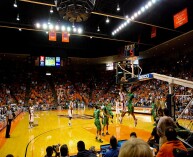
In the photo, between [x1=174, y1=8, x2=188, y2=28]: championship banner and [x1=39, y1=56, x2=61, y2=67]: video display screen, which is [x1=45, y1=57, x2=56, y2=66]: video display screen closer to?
[x1=39, y1=56, x2=61, y2=67]: video display screen

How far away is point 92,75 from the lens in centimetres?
3762

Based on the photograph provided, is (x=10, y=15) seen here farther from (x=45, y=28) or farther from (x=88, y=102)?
(x=88, y=102)

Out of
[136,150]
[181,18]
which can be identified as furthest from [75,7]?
[181,18]

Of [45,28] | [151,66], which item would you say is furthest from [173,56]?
[45,28]

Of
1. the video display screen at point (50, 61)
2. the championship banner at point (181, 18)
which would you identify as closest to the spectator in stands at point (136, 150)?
the championship banner at point (181, 18)

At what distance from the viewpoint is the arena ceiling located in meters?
14.0

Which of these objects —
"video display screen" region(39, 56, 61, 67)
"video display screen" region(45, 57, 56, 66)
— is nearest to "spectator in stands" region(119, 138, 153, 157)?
"video display screen" region(39, 56, 61, 67)

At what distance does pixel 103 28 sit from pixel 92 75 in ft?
60.4

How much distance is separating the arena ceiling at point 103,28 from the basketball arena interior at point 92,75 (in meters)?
0.09

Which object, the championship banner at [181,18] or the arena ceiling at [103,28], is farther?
the arena ceiling at [103,28]

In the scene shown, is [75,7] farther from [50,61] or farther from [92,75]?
[92,75]

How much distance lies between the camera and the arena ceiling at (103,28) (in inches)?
552

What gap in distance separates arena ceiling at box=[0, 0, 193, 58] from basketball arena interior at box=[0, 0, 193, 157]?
9 cm

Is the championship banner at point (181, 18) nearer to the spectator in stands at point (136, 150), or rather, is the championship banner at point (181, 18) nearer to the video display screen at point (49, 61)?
the spectator in stands at point (136, 150)
